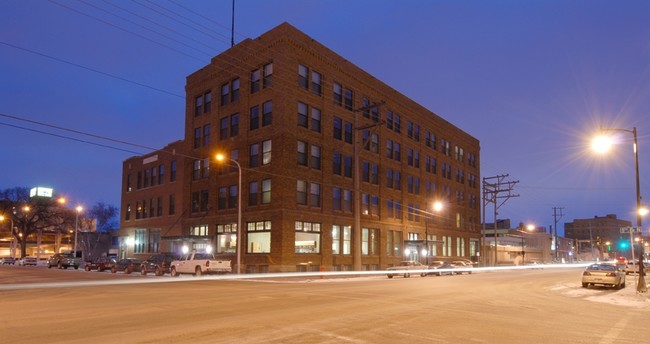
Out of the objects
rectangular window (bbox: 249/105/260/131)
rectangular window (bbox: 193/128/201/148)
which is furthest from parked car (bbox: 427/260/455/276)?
rectangular window (bbox: 193/128/201/148)

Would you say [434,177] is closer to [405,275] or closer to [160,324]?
[405,275]

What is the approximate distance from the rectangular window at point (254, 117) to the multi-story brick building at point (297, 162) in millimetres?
112

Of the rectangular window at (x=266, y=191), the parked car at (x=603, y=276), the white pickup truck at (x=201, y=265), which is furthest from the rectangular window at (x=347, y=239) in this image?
the parked car at (x=603, y=276)

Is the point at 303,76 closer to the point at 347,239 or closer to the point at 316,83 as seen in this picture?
the point at 316,83

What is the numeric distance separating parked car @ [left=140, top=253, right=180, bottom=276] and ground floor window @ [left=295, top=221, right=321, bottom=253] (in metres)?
9.76

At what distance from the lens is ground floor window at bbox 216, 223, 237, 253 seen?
148 ft

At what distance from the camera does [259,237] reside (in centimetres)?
4266

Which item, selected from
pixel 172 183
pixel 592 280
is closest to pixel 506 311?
pixel 592 280

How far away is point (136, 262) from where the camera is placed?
147 ft

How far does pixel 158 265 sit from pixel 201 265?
5.84m

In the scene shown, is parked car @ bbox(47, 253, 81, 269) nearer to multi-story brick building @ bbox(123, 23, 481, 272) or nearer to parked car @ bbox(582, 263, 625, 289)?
multi-story brick building @ bbox(123, 23, 481, 272)

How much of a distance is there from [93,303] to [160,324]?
6036mm

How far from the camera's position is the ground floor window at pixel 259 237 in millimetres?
41719

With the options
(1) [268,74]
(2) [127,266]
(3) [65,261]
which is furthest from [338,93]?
(3) [65,261]
